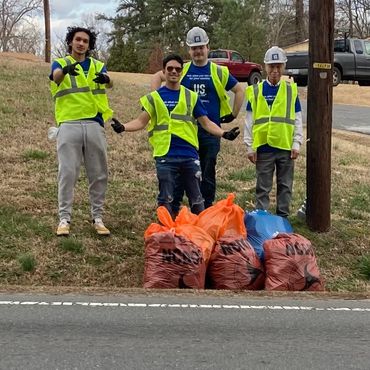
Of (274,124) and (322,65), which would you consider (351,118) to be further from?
(274,124)

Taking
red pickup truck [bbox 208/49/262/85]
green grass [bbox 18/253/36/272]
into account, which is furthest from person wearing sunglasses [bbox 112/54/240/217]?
red pickup truck [bbox 208/49/262/85]

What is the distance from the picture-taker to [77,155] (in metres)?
6.12

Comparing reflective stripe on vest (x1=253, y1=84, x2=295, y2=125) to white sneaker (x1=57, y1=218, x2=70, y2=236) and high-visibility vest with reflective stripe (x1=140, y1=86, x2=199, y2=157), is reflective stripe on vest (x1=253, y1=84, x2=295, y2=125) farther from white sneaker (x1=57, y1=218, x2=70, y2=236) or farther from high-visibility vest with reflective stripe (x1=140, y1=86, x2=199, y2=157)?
white sneaker (x1=57, y1=218, x2=70, y2=236)

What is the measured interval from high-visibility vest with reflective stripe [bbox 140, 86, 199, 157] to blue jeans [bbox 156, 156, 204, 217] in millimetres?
125

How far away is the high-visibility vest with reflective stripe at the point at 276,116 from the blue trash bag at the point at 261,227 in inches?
29.8

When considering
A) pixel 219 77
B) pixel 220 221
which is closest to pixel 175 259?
pixel 220 221

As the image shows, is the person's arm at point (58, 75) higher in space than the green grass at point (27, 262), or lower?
higher

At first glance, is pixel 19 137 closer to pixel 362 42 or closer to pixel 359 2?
pixel 362 42

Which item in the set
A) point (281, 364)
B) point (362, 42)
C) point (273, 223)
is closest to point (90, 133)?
point (273, 223)

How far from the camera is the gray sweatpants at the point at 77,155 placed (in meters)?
6.02

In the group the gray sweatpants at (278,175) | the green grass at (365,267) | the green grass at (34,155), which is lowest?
the green grass at (365,267)

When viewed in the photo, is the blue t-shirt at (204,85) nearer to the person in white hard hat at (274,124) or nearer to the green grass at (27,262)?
the person in white hard hat at (274,124)

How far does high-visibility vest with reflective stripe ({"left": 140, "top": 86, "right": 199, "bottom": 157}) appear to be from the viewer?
5.84 meters

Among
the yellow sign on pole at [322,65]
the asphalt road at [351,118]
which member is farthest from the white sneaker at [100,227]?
the asphalt road at [351,118]
